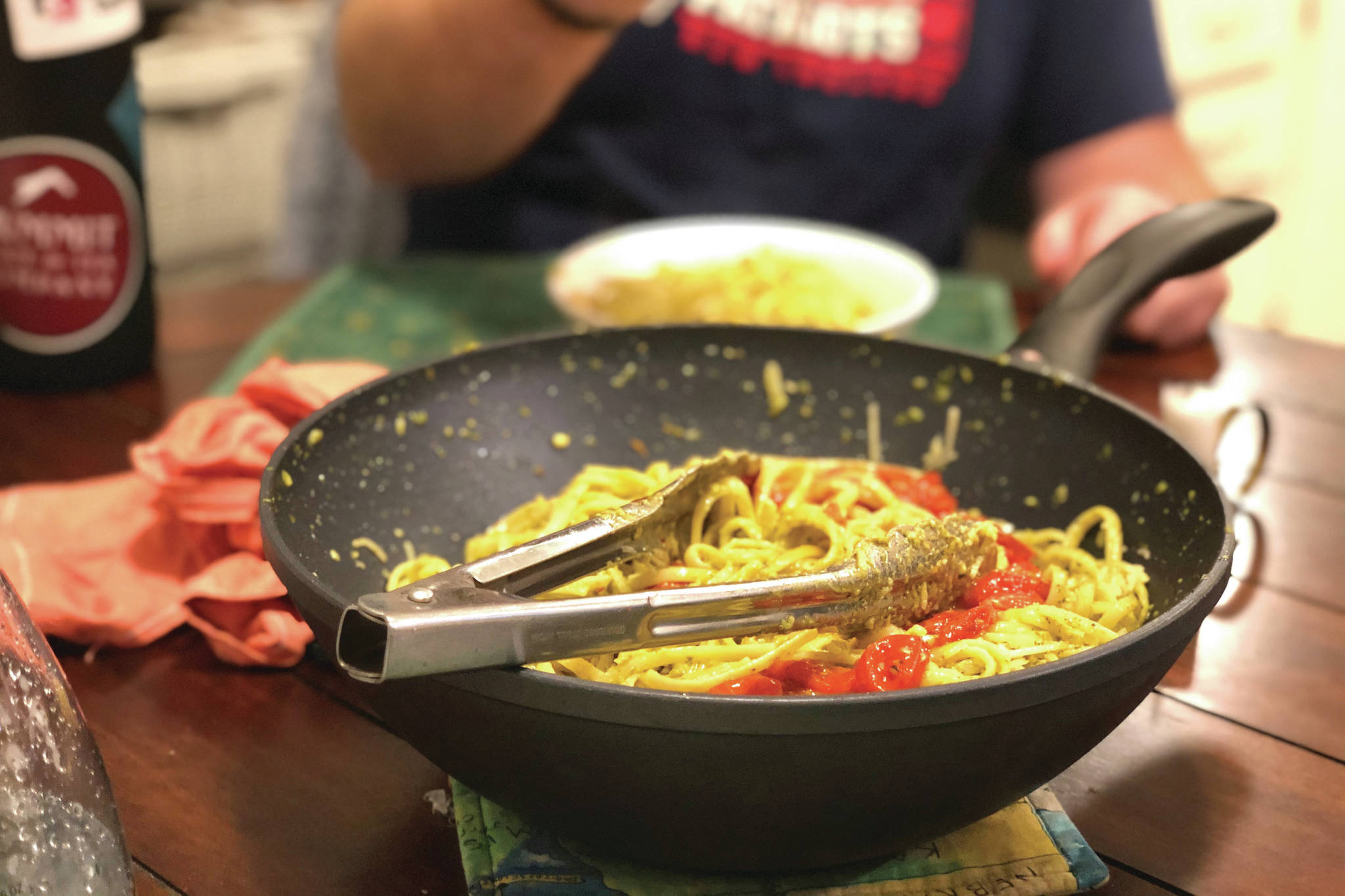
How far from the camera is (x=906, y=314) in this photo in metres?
1.44

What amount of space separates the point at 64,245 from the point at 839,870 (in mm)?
1101

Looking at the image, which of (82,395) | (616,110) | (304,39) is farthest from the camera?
(304,39)

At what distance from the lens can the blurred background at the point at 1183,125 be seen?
11.7 feet

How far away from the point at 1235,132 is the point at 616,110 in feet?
7.86

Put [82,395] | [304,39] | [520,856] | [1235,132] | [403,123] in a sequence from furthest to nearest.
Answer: [304,39], [1235,132], [403,123], [82,395], [520,856]

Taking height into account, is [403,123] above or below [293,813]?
above

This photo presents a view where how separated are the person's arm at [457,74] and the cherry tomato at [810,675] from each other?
3.34ft

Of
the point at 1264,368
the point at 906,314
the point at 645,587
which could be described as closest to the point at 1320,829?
the point at 645,587

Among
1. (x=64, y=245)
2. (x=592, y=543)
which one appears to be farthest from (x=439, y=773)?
(x=64, y=245)

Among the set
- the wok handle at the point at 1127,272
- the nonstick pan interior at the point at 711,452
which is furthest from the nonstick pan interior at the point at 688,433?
the wok handle at the point at 1127,272

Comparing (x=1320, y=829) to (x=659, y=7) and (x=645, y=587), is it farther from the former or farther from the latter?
(x=659, y=7)

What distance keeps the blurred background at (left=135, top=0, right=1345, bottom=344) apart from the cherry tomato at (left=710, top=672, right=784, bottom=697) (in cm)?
280

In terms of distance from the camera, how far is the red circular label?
50.8 inches

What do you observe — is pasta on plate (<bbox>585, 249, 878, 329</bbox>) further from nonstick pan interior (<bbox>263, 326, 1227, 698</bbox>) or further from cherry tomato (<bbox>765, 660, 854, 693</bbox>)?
cherry tomato (<bbox>765, 660, 854, 693</bbox>)
